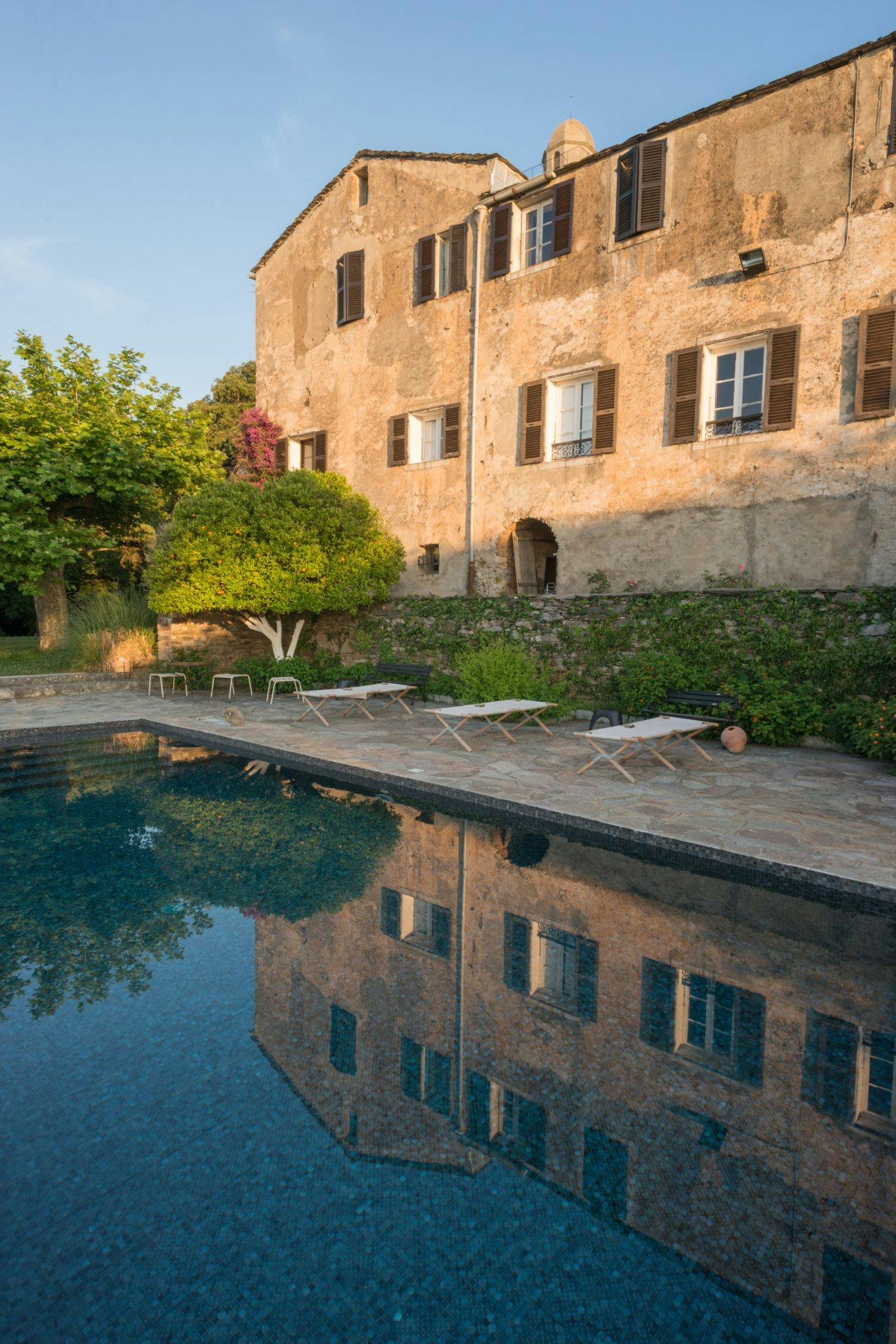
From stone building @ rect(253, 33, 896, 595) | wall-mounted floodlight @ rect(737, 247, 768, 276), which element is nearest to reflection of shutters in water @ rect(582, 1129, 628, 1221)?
stone building @ rect(253, 33, 896, 595)

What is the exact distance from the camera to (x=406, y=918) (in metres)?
4.34

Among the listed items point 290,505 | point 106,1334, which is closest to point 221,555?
point 290,505

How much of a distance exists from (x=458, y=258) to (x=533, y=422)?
4.03 meters

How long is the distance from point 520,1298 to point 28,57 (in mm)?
13338

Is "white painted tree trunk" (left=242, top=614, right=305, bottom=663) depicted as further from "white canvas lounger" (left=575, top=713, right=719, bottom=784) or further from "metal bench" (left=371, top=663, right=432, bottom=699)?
"white canvas lounger" (left=575, top=713, right=719, bottom=784)

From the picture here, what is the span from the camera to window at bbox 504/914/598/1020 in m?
3.50

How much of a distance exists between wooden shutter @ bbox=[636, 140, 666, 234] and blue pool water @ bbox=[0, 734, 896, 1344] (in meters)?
10.9

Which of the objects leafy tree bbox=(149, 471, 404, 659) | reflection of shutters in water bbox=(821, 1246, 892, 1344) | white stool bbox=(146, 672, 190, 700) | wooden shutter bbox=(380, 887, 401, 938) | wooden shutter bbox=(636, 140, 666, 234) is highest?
wooden shutter bbox=(636, 140, 666, 234)

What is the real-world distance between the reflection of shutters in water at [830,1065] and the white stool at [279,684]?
34.4 ft

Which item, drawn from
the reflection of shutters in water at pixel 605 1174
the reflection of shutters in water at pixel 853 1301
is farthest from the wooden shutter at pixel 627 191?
the reflection of shutters in water at pixel 853 1301

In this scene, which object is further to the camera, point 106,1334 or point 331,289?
point 331,289

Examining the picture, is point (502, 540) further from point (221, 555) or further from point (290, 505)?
point (221, 555)

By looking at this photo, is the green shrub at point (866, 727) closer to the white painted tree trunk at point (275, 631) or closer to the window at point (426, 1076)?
the window at point (426, 1076)

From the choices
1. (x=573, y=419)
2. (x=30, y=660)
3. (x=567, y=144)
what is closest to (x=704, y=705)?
(x=573, y=419)
